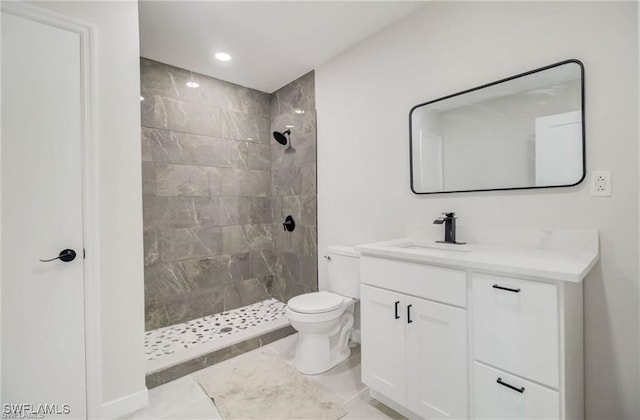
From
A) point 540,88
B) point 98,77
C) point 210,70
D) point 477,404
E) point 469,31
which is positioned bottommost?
point 477,404

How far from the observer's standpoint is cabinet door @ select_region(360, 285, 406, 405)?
152 centimetres

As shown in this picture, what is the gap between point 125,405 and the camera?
1628 millimetres

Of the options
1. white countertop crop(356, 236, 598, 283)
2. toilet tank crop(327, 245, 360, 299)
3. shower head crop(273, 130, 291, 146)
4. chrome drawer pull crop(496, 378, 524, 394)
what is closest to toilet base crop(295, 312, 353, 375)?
toilet tank crop(327, 245, 360, 299)

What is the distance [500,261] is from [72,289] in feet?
6.66

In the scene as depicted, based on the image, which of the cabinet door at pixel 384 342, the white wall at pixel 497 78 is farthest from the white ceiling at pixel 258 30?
the cabinet door at pixel 384 342

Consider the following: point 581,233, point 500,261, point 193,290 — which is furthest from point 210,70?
point 581,233

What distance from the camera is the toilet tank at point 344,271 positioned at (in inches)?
87.7

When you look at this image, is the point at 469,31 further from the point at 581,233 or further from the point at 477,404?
the point at 477,404

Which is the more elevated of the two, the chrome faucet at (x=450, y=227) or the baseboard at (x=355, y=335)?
the chrome faucet at (x=450, y=227)

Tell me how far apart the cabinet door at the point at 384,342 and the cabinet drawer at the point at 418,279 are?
6 centimetres

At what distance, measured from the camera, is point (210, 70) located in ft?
9.24

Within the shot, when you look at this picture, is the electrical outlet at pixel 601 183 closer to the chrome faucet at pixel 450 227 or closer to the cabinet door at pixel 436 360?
the chrome faucet at pixel 450 227

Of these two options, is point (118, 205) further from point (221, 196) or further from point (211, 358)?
point (221, 196)
